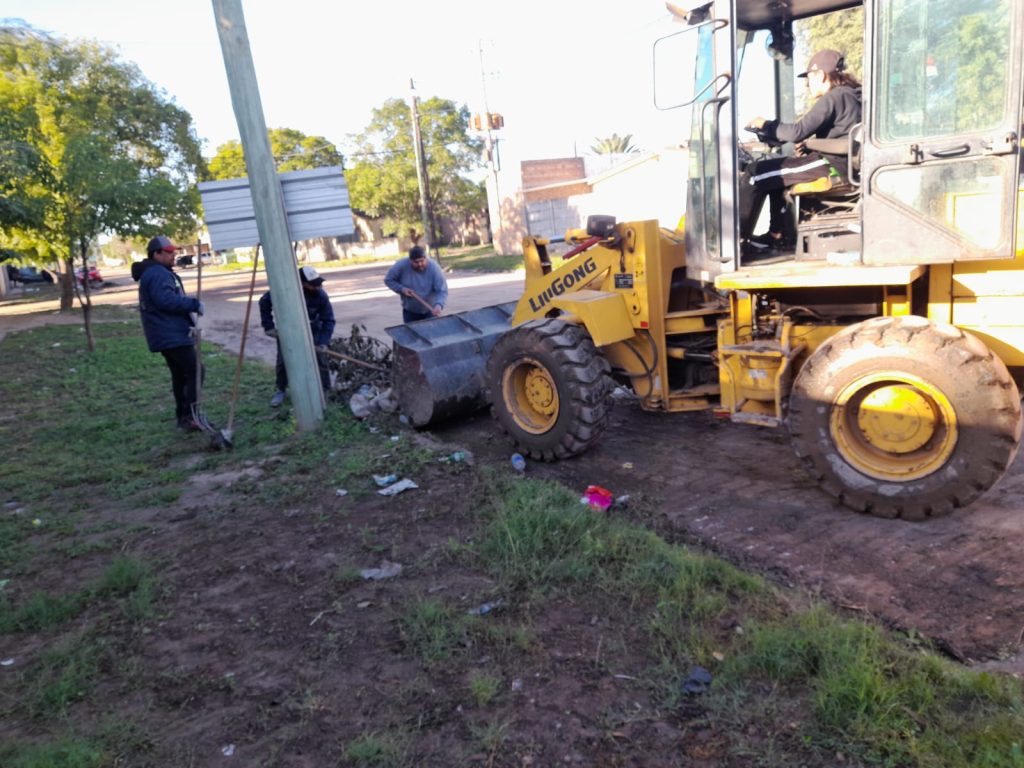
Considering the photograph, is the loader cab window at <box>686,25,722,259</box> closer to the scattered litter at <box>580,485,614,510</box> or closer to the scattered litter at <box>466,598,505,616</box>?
the scattered litter at <box>580,485,614,510</box>

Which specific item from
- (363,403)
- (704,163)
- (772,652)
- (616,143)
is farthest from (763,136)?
(616,143)

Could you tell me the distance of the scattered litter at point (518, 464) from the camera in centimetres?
588

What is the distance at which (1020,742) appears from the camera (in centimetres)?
248

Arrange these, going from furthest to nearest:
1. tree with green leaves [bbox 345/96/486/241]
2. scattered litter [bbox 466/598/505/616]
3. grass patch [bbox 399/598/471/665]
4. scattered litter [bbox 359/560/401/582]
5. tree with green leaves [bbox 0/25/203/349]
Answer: tree with green leaves [bbox 345/96/486/241]
tree with green leaves [bbox 0/25/203/349]
scattered litter [bbox 359/560/401/582]
scattered litter [bbox 466/598/505/616]
grass patch [bbox 399/598/471/665]

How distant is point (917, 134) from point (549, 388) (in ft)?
9.60

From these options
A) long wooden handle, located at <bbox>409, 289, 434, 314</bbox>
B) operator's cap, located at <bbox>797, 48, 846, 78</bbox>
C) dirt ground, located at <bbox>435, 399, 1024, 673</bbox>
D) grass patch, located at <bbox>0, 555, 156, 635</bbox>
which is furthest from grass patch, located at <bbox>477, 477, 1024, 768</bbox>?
long wooden handle, located at <bbox>409, 289, 434, 314</bbox>

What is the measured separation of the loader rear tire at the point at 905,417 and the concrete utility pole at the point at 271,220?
4.37 meters

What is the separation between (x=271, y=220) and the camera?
695 centimetres

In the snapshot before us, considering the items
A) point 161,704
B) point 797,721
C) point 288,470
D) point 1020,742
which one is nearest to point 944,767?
point 1020,742

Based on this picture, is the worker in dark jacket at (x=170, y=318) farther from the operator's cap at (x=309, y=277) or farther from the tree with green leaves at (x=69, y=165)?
the tree with green leaves at (x=69, y=165)

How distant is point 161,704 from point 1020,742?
10.3 feet

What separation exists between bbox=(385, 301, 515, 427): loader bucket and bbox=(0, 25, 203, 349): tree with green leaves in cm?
337

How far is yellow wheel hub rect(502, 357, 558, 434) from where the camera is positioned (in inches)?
235

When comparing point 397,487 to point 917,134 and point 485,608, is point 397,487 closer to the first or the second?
point 485,608
